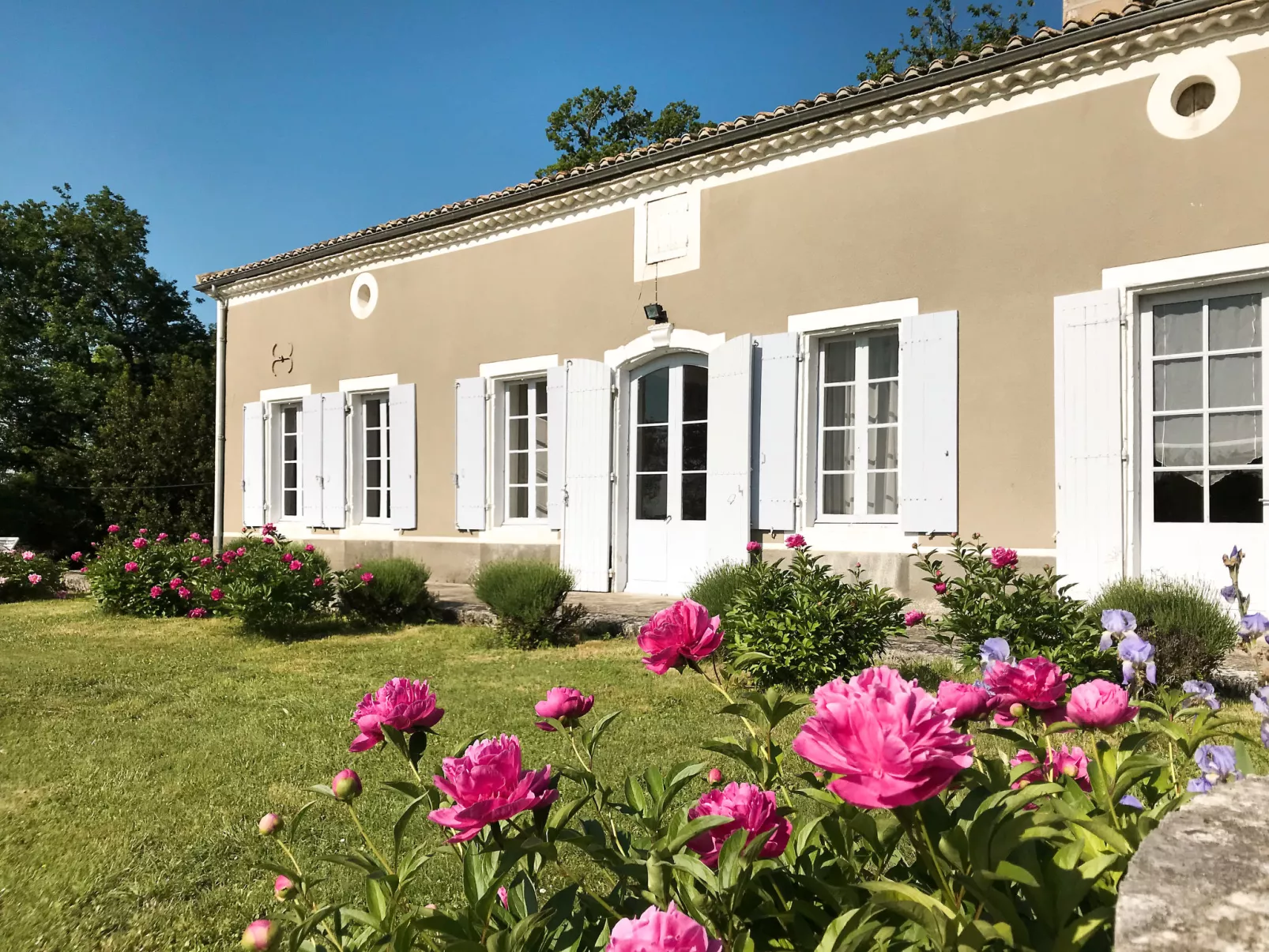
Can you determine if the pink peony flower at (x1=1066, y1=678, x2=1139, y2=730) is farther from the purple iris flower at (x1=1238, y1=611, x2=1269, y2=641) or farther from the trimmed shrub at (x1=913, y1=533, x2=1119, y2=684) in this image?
the trimmed shrub at (x1=913, y1=533, x2=1119, y2=684)

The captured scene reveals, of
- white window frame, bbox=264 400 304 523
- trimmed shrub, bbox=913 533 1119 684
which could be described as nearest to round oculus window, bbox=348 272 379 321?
white window frame, bbox=264 400 304 523

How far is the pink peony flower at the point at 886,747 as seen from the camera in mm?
693

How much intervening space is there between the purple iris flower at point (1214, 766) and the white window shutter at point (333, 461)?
32.3 feet

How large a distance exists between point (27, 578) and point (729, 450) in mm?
8116

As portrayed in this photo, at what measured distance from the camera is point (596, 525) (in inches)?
315

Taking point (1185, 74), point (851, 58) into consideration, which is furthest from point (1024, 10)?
point (1185, 74)

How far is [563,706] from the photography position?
126 centimetres

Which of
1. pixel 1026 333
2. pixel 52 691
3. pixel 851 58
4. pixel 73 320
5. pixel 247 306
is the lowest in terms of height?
pixel 52 691

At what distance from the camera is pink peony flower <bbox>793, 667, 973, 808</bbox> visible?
693 millimetres

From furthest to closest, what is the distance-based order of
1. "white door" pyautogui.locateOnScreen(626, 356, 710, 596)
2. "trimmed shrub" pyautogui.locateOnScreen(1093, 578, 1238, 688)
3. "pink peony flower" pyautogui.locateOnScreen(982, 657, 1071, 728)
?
"white door" pyautogui.locateOnScreen(626, 356, 710, 596), "trimmed shrub" pyautogui.locateOnScreen(1093, 578, 1238, 688), "pink peony flower" pyautogui.locateOnScreen(982, 657, 1071, 728)

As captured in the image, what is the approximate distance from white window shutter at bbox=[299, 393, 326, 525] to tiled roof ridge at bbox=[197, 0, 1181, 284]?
1.89m

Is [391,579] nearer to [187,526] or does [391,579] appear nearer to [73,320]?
[187,526]

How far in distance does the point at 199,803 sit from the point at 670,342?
18.1ft

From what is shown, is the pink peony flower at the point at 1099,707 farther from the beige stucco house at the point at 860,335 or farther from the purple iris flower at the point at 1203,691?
the beige stucco house at the point at 860,335
